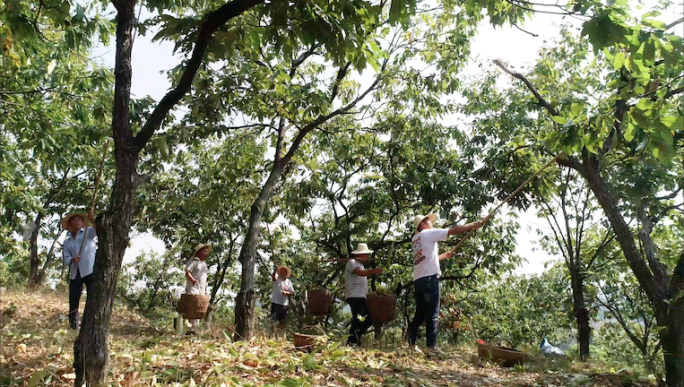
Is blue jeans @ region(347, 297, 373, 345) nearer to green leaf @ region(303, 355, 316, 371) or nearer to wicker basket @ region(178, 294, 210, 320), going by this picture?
wicker basket @ region(178, 294, 210, 320)

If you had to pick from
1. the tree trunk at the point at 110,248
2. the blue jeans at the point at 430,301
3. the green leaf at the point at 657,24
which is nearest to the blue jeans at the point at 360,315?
the blue jeans at the point at 430,301

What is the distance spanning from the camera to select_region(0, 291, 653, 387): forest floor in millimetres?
3590

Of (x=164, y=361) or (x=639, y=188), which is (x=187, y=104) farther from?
(x=639, y=188)

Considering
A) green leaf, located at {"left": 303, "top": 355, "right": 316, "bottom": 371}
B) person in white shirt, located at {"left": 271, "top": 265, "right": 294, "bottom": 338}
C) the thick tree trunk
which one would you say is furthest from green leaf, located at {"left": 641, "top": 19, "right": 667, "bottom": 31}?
person in white shirt, located at {"left": 271, "top": 265, "right": 294, "bottom": 338}

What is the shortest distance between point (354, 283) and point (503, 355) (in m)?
2.52

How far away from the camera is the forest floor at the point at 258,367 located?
141 inches

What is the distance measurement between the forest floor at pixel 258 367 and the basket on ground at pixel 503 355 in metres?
0.13

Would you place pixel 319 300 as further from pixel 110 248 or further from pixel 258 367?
pixel 110 248

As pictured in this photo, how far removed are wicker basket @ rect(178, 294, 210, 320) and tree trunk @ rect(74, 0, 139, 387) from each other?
301cm

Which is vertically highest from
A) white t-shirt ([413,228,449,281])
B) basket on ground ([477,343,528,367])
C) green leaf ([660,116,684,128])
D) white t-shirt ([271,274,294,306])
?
green leaf ([660,116,684,128])

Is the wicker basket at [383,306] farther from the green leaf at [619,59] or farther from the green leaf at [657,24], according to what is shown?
the green leaf at [657,24]

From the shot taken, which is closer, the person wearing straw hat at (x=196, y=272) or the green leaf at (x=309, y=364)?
the green leaf at (x=309, y=364)

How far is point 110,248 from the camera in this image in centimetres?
343

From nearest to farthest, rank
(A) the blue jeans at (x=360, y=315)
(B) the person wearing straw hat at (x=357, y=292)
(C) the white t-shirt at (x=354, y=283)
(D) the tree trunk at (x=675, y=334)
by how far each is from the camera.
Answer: (D) the tree trunk at (x=675, y=334) → (A) the blue jeans at (x=360, y=315) → (B) the person wearing straw hat at (x=357, y=292) → (C) the white t-shirt at (x=354, y=283)
